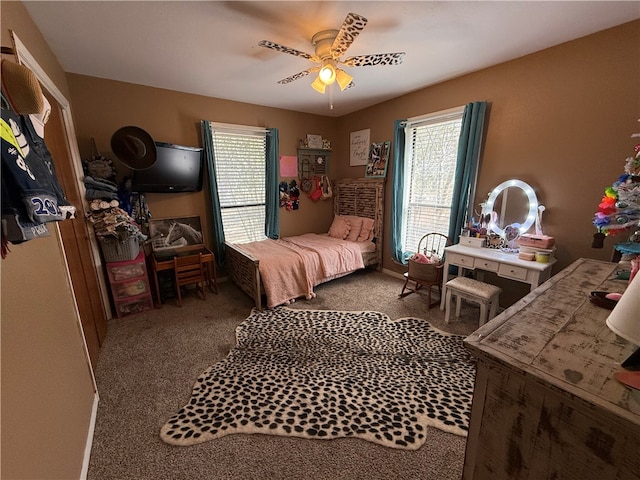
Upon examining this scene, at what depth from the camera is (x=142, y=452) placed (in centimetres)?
140

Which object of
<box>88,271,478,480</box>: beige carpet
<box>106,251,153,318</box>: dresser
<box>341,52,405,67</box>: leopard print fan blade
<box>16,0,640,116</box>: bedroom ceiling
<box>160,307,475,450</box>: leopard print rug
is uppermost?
<box>16,0,640,116</box>: bedroom ceiling

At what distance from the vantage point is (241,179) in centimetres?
366

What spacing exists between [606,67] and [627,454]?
2.64 m

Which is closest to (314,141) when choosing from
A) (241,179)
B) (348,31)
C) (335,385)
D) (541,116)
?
(241,179)

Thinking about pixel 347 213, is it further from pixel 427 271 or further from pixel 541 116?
pixel 541 116

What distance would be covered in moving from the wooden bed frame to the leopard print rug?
1.88ft

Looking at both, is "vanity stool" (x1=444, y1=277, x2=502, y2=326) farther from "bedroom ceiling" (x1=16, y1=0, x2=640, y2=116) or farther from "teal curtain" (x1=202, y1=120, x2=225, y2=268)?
"teal curtain" (x1=202, y1=120, x2=225, y2=268)

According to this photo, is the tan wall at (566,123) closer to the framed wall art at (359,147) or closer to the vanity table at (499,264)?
the vanity table at (499,264)

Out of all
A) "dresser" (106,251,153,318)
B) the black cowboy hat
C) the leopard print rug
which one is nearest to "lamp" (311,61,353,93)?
the black cowboy hat

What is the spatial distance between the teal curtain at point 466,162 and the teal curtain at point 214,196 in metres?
2.83

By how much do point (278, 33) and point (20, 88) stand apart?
1673 mm

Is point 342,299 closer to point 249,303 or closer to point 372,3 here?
point 249,303

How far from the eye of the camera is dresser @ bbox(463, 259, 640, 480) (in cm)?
65

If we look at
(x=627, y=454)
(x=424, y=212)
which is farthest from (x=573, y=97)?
(x=627, y=454)
